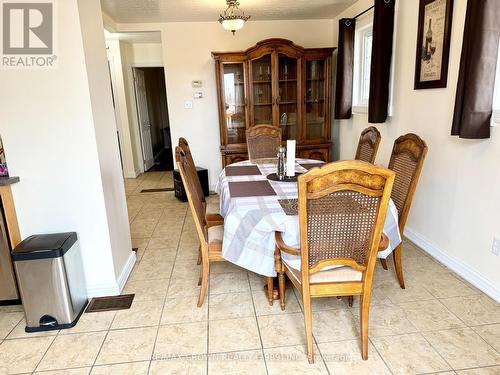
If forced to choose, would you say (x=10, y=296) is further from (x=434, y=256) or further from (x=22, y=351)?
(x=434, y=256)

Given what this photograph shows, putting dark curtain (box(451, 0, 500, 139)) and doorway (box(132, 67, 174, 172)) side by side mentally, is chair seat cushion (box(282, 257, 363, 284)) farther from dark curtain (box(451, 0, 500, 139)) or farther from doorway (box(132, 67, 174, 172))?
doorway (box(132, 67, 174, 172))

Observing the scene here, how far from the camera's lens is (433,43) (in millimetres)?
2633

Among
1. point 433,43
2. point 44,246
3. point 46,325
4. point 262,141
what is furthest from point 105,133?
point 433,43

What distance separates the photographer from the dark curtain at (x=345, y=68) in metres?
4.00

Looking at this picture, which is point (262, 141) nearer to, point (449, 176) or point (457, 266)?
point (449, 176)

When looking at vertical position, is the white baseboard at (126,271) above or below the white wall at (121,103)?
below

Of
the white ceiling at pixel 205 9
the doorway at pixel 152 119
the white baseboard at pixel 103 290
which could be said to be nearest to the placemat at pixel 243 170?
the white baseboard at pixel 103 290

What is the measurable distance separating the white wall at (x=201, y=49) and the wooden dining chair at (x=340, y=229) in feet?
11.5

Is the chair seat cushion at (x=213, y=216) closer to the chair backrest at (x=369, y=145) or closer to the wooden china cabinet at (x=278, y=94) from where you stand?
the chair backrest at (x=369, y=145)

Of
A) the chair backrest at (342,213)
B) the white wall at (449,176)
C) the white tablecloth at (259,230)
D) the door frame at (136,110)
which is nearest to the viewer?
the chair backrest at (342,213)

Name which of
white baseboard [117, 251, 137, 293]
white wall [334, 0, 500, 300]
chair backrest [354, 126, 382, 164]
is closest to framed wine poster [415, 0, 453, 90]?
white wall [334, 0, 500, 300]

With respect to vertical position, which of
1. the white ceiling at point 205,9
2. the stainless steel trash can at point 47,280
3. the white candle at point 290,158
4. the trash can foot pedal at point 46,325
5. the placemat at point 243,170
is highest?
the white ceiling at point 205,9

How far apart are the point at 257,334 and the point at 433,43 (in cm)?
251

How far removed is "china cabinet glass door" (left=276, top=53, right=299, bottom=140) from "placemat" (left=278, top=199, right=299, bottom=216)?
2652 mm
